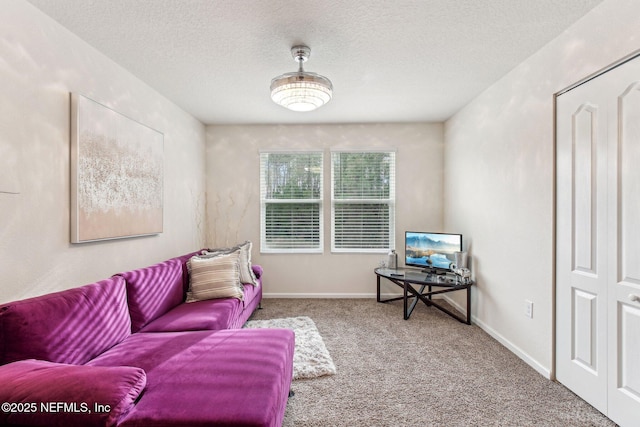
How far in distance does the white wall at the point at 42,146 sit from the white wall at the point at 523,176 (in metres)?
3.36

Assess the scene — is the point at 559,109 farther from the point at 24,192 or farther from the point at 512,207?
the point at 24,192

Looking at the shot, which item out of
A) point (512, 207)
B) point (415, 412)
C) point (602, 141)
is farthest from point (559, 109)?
point (415, 412)

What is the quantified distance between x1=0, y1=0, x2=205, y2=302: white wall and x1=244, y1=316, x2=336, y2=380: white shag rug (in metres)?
1.63

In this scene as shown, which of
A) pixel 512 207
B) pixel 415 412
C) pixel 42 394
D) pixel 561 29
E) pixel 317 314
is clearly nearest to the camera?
pixel 42 394

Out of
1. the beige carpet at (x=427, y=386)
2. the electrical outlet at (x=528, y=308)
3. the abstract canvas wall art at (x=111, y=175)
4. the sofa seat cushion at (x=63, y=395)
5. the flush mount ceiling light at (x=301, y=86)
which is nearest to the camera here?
the sofa seat cushion at (x=63, y=395)

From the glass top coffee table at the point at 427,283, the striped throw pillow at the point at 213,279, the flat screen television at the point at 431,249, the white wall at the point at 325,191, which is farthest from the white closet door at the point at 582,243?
the striped throw pillow at the point at 213,279

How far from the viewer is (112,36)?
2.12 metres

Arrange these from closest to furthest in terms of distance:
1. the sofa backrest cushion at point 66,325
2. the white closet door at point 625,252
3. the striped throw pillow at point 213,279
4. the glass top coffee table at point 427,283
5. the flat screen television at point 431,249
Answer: the sofa backrest cushion at point 66,325 → the white closet door at point 625,252 → the striped throw pillow at point 213,279 → the glass top coffee table at point 427,283 → the flat screen television at point 431,249

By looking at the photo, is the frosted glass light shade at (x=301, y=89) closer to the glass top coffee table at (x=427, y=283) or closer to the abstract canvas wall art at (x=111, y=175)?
the abstract canvas wall art at (x=111, y=175)

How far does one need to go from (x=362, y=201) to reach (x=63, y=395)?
363 centimetres

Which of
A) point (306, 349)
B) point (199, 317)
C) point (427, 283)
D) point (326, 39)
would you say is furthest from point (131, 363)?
point (427, 283)

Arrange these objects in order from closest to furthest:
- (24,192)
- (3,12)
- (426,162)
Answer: (3,12), (24,192), (426,162)

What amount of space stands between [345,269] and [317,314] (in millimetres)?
883

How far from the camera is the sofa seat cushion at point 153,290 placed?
7.37 ft
